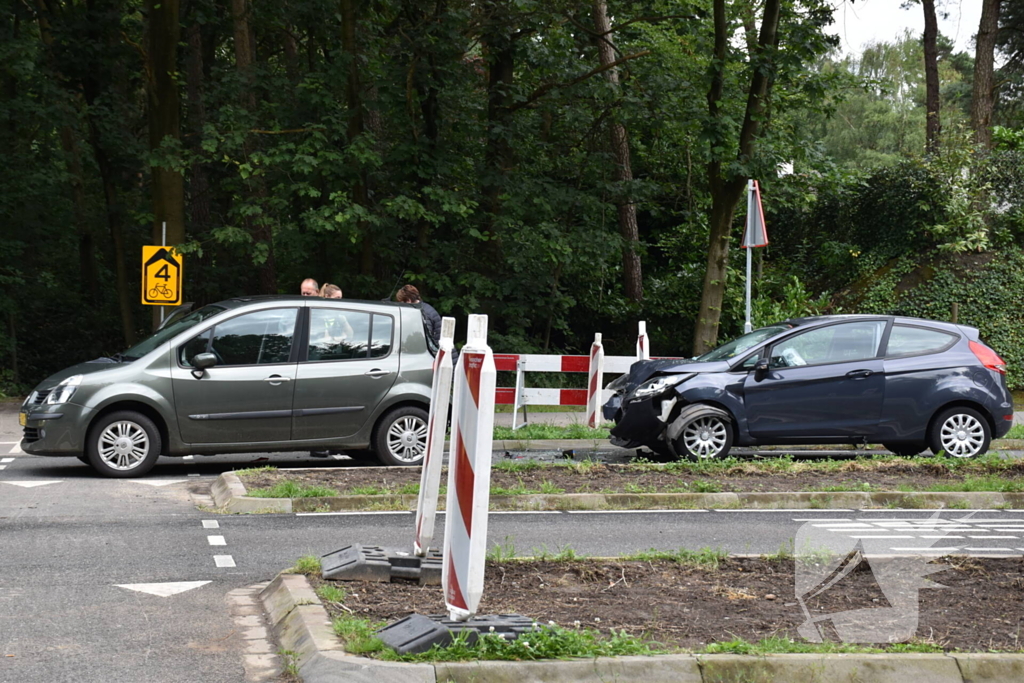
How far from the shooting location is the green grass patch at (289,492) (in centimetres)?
980

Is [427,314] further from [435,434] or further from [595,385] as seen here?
[435,434]

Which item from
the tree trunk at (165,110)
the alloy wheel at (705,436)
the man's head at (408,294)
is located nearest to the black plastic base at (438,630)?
the alloy wheel at (705,436)

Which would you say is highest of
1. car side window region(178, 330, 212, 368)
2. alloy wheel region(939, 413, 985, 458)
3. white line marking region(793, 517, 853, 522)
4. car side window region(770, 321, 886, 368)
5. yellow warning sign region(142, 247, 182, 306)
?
yellow warning sign region(142, 247, 182, 306)

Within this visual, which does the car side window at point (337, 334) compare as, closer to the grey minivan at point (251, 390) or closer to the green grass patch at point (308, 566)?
the grey minivan at point (251, 390)

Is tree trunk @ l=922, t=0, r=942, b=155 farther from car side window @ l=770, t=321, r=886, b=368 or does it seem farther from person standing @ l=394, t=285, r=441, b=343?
person standing @ l=394, t=285, r=441, b=343

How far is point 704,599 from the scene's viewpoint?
20.0 feet

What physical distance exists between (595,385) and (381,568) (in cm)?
1043

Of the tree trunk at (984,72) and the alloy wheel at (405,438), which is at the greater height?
the tree trunk at (984,72)

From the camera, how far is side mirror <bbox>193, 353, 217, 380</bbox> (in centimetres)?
1159

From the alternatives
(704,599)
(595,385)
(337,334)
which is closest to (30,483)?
(337,334)

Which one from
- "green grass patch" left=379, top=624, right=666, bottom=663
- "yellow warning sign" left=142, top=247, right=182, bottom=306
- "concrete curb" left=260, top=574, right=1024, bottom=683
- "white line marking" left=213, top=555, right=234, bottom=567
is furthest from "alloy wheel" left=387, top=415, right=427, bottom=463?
"green grass patch" left=379, top=624, right=666, bottom=663

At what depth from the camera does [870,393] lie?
12.9 metres

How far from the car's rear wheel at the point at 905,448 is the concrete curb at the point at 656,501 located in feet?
9.20

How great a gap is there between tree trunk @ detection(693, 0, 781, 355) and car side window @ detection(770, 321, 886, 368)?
26.5 feet
